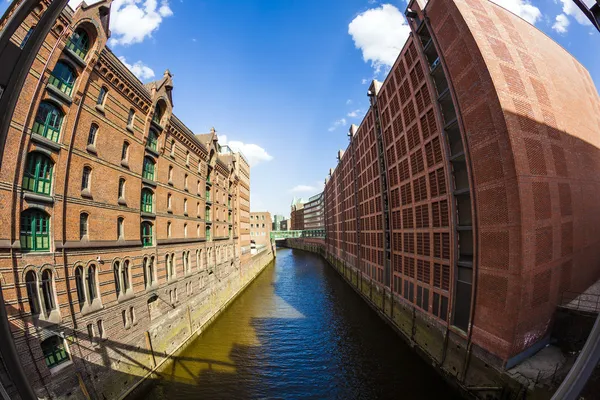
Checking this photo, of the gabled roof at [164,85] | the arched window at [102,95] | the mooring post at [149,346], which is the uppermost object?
the gabled roof at [164,85]

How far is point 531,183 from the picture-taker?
13523 millimetres

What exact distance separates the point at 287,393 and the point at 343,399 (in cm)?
346

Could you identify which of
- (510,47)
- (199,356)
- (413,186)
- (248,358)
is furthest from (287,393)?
(510,47)

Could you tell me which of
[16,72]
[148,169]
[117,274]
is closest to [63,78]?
[148,169]

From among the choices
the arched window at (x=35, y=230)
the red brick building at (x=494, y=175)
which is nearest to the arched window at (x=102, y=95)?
the arched window at (x=35, y=230)

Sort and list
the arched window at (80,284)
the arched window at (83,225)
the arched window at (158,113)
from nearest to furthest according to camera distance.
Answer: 1. the arched window at (80,284)
2. the arched window at (83,225)
3. the arched window at (158,113)

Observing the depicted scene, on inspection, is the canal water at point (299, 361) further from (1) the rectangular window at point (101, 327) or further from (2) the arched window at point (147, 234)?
(2) the arched window at point (147, 234)

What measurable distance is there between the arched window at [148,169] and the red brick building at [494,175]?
21631 millimetres

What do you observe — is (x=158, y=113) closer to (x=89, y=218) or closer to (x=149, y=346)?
(x=89, y=218)

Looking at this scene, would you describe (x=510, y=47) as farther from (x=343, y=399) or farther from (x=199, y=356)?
(x=199, y=356)

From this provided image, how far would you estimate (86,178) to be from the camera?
48.2 feet

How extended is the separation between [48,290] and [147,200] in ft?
31.5

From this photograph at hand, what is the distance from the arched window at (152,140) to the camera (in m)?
20.9

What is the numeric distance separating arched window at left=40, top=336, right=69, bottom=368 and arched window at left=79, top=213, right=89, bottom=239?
482 cm
